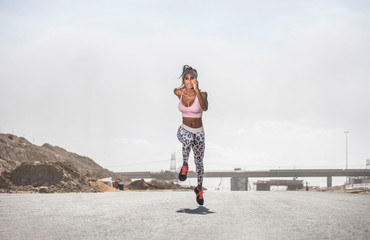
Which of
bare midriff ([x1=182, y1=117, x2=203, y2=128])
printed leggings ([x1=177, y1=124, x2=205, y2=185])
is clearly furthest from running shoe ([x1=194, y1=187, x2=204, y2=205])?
bare midriff ([x1=182, y1=117, x2=203, y2=128])

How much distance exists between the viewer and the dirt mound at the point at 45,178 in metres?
33.1

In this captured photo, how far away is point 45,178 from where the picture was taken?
114 feet

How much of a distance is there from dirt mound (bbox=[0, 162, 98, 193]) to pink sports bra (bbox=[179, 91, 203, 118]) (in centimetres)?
2570

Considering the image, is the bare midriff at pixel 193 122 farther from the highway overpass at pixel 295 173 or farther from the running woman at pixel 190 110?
the highway overpass at pixel 295 173

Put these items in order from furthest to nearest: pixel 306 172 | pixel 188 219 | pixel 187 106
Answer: pixel 306 172, pixel 187 106, pixel 188 219

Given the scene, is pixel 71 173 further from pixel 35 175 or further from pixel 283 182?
pixel 283 182

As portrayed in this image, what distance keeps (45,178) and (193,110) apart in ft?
99.1

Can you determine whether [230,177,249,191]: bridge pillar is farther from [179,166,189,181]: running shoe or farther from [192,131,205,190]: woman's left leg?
[179,166,189,181]: running shoe

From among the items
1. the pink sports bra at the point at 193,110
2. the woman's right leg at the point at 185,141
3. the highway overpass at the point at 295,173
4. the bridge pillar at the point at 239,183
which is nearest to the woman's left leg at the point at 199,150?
the woman's right leg at the point at 185,141

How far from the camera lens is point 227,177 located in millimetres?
163250

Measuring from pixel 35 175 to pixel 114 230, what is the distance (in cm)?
3397

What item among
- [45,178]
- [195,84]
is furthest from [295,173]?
[195,84]

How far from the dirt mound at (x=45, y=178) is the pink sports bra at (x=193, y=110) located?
2570cm

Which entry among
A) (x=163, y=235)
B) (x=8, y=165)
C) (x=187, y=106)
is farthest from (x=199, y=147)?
(x=8, y=165)
